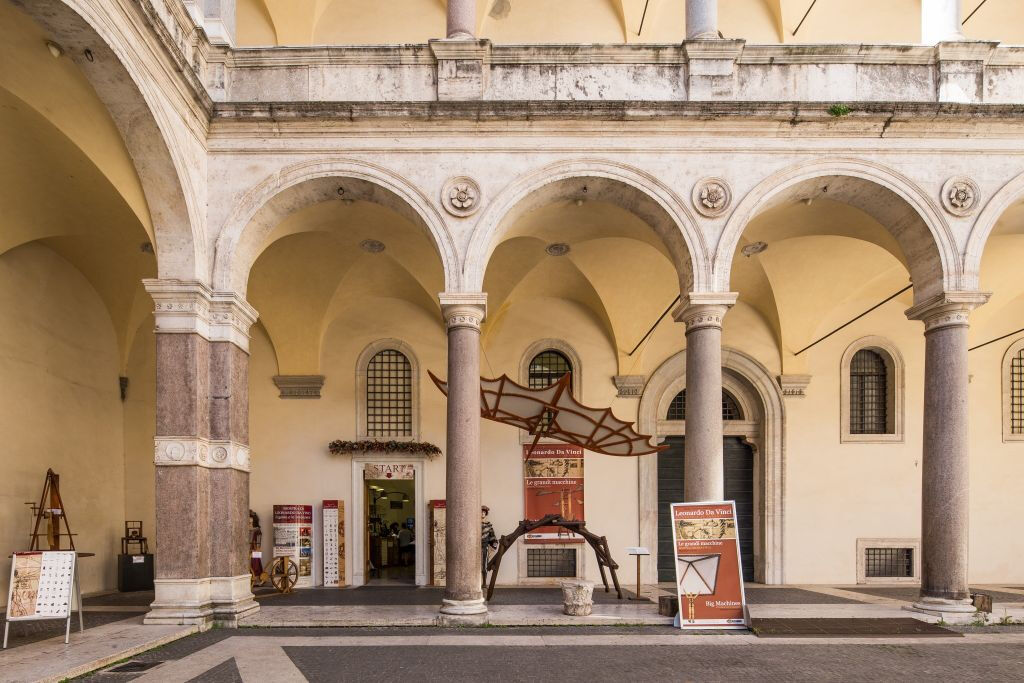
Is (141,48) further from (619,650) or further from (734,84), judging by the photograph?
(619,650)

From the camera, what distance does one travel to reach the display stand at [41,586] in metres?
7.52

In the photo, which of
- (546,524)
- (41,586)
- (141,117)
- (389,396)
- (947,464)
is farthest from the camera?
(389,396)

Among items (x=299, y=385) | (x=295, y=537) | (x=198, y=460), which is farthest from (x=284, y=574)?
(x=198, y=460)

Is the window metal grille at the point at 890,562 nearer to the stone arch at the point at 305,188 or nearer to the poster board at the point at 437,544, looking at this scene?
the poster board at the point at 437,544

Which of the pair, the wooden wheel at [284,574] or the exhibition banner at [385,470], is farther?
the exhibition banner at [385,470]

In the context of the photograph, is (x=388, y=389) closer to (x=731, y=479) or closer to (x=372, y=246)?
(x=372, y=246)

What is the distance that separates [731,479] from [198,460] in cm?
1031

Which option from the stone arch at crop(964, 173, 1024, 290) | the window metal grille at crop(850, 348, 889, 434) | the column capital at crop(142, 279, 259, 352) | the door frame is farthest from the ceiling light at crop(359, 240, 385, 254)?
the window metal grille at crop(850, 348, 889, 434)

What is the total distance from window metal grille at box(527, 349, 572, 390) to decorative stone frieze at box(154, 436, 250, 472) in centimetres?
684

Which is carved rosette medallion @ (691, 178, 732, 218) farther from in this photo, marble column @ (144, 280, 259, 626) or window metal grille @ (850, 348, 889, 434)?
window metal grille @ (850, 348, 889, 434)

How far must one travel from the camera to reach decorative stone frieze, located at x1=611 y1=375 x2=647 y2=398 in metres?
14.4

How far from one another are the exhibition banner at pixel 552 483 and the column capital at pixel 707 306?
5350mm

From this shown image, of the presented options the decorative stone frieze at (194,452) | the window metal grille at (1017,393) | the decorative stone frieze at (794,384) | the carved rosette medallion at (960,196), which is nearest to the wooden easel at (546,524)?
the decorative stone frieze at (194,452)

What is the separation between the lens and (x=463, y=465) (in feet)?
30.6
